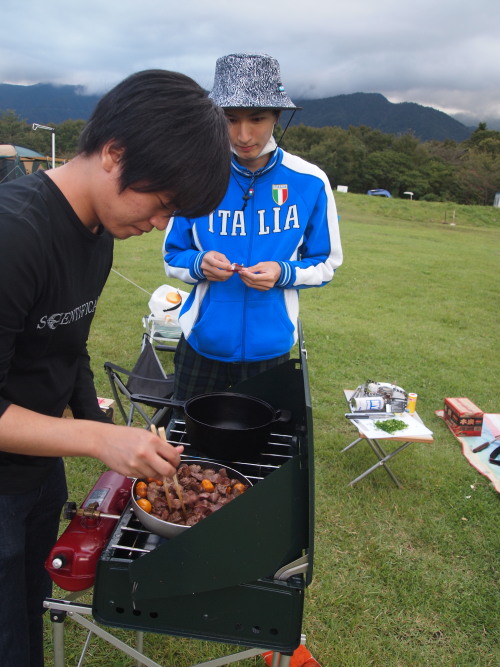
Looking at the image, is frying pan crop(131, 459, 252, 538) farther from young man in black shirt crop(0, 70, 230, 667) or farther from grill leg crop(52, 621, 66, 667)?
grill leg crop(52, 621, 66, 667)

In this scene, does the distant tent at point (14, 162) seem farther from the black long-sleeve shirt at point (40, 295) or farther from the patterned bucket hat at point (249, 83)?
the black long-sleeve shirt at point (40, 295)

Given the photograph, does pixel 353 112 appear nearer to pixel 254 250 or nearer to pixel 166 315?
pixel 166 315

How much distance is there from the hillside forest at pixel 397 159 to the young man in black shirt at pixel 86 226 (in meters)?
35.6

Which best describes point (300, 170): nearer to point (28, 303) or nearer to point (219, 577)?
point (28, 303)

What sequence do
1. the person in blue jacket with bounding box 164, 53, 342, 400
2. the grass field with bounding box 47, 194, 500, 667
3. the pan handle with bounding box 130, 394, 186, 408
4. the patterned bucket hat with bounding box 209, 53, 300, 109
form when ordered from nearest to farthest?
the pan handle with bounding box 130, 394, 186, 408 < the patterned bucket hat with bounding box 209, 53, 300, 109 < the person in blue jacket with bounding box 164, 53, 342, 400 < the grass field with bounding box 47, 194, 500, 667

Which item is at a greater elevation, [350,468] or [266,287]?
[266,287]

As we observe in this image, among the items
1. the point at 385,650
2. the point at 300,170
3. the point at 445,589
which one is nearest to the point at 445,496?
the point at 445,589

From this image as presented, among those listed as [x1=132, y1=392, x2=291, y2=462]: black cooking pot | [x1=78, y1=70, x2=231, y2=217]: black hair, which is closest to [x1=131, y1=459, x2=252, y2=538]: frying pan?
[x1=132, y1=392, x2=291, y2=462]: black cooking pot

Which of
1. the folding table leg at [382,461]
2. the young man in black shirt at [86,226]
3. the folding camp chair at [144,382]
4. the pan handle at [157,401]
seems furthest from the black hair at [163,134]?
the folding table leg at [382,461]

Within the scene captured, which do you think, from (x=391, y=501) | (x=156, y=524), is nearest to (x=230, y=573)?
(x=156, y=524)

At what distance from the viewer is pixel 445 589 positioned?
273 centimetres

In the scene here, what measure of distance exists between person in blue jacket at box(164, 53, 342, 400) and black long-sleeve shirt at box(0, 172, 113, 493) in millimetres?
939

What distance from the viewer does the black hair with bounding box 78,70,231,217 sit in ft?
3.16

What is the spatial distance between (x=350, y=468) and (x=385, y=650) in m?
1.52
